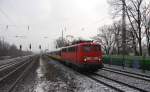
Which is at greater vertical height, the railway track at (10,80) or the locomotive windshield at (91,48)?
the locomotive windshield at (91,48)

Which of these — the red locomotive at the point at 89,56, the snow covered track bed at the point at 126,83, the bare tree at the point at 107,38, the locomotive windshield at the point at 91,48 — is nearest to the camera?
the snow covered track bed at the point at 126,83

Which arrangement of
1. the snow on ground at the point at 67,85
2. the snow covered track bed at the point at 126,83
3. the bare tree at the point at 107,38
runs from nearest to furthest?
1. the snow covered track bed at the point at 126,83
2. the snow on ground at the point at 67,85
3. the bare tree at the point at 107,38

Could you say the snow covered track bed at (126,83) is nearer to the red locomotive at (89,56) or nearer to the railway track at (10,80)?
the red locomotive at (89,56)

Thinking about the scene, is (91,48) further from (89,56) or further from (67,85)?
(67,85)

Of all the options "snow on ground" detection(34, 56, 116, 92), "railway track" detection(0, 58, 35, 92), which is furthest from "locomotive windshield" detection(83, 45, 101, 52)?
"railway track" detection(0, 58, 35, 92)

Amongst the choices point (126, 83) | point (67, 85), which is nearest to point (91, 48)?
point (126, 83)

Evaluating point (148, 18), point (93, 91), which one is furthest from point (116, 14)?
point (93, 91)

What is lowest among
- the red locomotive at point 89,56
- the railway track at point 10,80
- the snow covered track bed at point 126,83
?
the railway track at point 10,80

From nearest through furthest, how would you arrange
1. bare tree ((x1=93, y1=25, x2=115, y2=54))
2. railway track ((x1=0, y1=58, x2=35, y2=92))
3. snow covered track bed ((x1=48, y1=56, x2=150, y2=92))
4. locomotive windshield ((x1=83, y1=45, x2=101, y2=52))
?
snow covered track bed ((x1=48, y1=56, x2=150, y2=92)) < railway track ((x1=0, y1=58, x2=35, y2=92)) < locomotive windshield ((x1=83, y1=45, x2=101, y2=52)) < bare tree ((x1=93, y1=25, x2=115, y2=54))

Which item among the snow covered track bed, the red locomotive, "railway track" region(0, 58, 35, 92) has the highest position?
the red locomotive

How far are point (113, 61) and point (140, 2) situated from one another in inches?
707

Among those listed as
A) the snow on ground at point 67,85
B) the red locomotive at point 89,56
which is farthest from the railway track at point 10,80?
the red locomotive at point 89,56

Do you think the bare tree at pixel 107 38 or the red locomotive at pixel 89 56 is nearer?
the red locomotive at pixel 89 56

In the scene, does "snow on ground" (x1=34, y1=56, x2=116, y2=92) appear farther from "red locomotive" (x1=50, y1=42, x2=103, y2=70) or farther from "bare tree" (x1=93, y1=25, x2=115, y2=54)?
"bare tree" (x1=93, y1=25, x2=115, y2=54)
